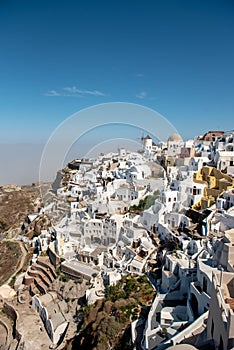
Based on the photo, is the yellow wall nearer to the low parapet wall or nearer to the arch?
the arch

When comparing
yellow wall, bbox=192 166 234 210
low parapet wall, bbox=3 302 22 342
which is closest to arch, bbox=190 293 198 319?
yellow wall, bbox=192 166 234 210

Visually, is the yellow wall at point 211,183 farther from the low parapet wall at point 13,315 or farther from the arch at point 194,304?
the low parapet wall at point 13,315

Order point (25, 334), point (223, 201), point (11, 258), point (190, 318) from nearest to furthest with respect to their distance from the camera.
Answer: point (190, 318) < point (25, 334) < point (223, 201) < point (11, 258)

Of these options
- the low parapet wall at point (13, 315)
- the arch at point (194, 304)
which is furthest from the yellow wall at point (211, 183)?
the low parapet wall at point (13, 315)

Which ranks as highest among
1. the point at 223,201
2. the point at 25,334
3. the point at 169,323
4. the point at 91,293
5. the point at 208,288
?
the point at 223,201

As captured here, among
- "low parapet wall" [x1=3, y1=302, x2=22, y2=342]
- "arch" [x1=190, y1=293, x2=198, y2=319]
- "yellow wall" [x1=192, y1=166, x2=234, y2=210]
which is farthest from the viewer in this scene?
"yellow wall" [x1=192, y1=166, x2=234, y2=210]

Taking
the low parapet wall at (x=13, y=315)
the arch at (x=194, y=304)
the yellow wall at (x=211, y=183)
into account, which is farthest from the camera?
the yellow wall at (x=211, y=183)

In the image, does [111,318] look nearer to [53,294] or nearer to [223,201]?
[53,294]

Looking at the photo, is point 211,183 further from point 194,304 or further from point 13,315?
point 13,315

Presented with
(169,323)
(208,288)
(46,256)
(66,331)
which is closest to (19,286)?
(46,256)

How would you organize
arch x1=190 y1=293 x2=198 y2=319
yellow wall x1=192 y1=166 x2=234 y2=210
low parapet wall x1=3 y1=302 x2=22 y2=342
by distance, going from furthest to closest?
yellow wall x1=192 y1=166 x2=234 y2=210 < low parapet wall x1=3 y1=302 x2=22 y2=342 < arch x1=190 y1=293 x2=198 y2=319

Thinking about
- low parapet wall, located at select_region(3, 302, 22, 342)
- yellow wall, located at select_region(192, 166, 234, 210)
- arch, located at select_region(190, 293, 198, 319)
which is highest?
yellow wall, located at select_region(192, 166, 234, 210)
